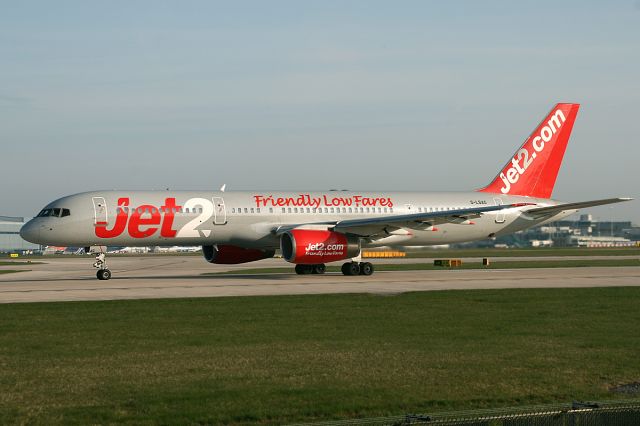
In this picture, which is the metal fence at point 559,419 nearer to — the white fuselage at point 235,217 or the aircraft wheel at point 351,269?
the white fuselage at point 235,217

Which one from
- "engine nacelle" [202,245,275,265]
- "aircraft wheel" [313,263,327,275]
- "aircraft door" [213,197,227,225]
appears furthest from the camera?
"aircraft wheel" [313,263,327,275]

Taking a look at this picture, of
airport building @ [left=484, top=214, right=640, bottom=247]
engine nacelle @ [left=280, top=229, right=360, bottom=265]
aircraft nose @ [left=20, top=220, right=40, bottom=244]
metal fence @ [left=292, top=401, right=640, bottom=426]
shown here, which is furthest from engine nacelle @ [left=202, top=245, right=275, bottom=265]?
airport building @ [left=484, top=214, right=640, bottom=247]

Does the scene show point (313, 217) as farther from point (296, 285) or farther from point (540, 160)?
point (540, 160)

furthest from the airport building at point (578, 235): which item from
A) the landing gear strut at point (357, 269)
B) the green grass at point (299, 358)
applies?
the green grass at point (299, 358)

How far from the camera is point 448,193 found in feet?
166

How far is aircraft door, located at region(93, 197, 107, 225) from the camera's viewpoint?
3994 cm

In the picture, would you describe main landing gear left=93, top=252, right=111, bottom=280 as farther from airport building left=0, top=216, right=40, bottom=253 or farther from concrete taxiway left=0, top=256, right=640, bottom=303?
airport building left=0, top=216, right=40, bottom=253

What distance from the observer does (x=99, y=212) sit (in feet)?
131

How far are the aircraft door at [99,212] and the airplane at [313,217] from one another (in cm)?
5

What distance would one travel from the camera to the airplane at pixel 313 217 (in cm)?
4022

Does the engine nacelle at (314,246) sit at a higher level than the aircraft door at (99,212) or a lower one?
lower

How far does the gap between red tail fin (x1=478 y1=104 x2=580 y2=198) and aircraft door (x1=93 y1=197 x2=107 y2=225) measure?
78.0 feet

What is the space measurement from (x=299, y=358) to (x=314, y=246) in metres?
24.1

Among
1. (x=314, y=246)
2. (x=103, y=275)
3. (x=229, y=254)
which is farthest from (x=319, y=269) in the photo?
(x=103, y=275)
